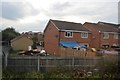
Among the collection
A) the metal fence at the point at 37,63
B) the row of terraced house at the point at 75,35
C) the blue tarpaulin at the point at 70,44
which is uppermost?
the row of terraced house at the point at 75,35

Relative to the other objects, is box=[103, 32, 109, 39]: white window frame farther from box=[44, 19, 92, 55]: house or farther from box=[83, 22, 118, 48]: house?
box=[44, 19, 92, 55]: house

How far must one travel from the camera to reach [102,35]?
46812 mm

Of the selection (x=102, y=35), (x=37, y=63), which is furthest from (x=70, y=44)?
(x=37, y=63)

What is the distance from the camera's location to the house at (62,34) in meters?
39.5

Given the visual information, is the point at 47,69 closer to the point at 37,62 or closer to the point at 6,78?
the point at 37,62

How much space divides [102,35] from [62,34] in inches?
426

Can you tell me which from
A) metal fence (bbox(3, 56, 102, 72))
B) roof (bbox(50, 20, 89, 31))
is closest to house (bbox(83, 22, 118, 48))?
roof (bbox(50, 20, 89, 31))

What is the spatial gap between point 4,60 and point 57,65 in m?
3.20

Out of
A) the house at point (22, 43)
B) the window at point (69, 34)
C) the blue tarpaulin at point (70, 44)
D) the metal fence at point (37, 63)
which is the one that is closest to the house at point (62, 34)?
the window at point (69, 34)

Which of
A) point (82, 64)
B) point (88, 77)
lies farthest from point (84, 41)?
point (88, 77)

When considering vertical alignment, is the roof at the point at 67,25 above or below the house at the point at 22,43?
above

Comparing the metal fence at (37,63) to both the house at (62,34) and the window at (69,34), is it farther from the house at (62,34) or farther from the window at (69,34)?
the window at (69,34)

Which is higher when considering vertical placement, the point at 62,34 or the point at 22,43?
the point at 62,34

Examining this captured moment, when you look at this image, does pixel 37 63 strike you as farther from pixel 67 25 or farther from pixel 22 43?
pixel 22 43
